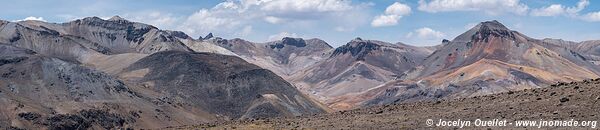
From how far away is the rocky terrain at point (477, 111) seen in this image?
121 feet

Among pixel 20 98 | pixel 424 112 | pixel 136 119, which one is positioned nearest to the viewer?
pixel 424 112

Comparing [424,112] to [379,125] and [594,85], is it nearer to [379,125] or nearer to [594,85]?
[379,125]

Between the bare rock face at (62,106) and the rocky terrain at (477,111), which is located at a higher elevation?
the rocky terrain at (477,111)

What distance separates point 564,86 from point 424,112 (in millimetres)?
8723

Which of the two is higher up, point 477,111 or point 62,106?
point 477,111

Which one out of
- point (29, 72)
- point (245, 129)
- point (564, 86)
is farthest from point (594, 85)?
point (29, 72)

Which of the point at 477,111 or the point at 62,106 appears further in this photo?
the point at 62,106

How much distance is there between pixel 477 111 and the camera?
133 ft

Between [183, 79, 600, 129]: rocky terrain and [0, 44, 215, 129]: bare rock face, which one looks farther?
[0, 44, 215, 129]: bare rock face

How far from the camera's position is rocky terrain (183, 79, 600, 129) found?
37.0 m

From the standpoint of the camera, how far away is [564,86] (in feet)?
143

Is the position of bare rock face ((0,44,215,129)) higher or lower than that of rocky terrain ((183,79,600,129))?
lower

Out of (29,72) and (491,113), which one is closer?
(491,113)

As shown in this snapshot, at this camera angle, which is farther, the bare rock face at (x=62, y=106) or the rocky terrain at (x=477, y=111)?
the bare rock face at (x=62, y=106)
